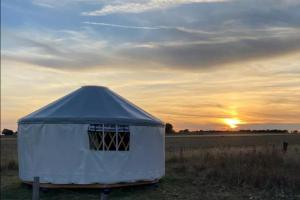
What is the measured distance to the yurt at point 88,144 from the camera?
13594 millimetres

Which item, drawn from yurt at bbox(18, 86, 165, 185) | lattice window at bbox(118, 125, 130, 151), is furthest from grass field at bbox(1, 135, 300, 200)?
lattice window at bbox(118, 125, 130, 151)

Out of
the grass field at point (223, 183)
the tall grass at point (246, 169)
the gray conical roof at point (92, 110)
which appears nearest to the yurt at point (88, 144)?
the gray conical roof at point (92, 110)

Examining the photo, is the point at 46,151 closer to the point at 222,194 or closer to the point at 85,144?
the point at 85,144

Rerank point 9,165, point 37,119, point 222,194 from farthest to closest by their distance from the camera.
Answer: point 9,165
point 37,119
point 222,194

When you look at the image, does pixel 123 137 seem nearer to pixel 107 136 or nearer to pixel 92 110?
pixel 107 136

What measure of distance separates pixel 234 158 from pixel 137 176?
3.42 metres

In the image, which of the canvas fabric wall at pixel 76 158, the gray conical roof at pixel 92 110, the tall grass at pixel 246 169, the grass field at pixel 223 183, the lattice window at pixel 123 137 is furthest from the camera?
the lattice window at pixel 123 137

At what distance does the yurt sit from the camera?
44.6 ft

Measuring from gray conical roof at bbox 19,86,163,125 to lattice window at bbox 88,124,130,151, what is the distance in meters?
0.16

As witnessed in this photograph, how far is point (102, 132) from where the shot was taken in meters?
13.6

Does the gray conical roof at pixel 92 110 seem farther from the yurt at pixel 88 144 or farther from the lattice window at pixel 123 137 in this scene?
the lattice window at pixel 123 137

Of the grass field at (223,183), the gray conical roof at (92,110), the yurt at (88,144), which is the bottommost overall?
the grass field at (223,183)

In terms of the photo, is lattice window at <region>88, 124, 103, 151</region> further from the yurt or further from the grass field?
the grass field

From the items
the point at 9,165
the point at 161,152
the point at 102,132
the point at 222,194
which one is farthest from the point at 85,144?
the point at 9,165
